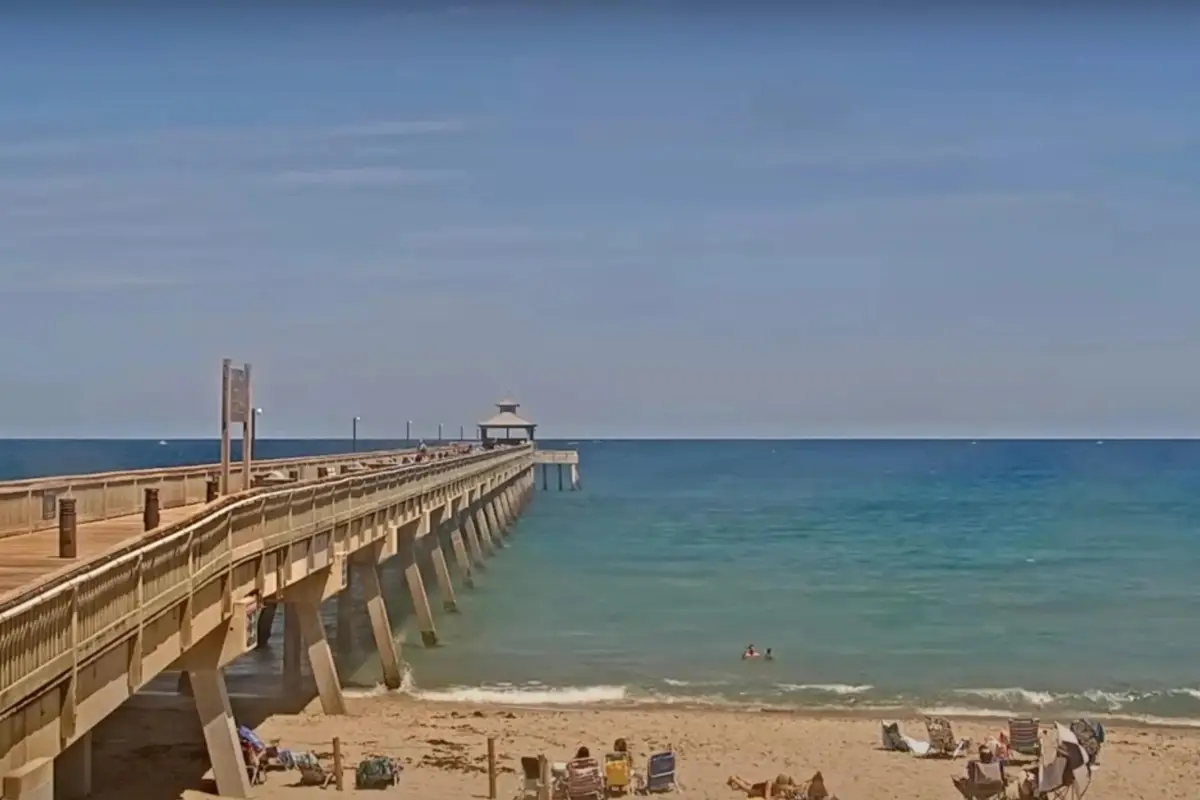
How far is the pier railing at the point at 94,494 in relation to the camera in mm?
16391

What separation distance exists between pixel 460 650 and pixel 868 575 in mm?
25148

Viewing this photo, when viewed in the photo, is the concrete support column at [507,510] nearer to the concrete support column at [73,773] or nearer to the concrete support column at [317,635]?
the concrete support column at [317,635]

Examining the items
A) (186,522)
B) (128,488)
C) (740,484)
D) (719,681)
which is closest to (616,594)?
(719,681)

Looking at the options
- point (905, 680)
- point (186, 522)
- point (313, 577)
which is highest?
point (186, 522)

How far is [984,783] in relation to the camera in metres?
17.4

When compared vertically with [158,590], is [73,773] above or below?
below

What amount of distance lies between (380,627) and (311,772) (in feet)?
30.7

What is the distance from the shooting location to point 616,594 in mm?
44031

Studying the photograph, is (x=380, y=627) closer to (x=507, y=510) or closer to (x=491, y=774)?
(x=491, y=774)

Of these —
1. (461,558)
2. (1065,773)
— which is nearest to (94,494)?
(1065,773)

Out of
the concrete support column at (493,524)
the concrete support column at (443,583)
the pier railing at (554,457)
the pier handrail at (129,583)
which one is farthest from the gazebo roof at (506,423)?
the pier handrail at (129,583)

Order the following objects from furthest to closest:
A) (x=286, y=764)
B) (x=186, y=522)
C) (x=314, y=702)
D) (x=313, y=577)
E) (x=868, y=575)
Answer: (x=868, y=575), (x=314, y=702), (x=313, y=577), (x=286, y=764), (x=186, y=522)

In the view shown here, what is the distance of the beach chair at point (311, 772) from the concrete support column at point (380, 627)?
8.90 metres

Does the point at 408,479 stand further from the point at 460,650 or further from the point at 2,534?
the point at 2,534
